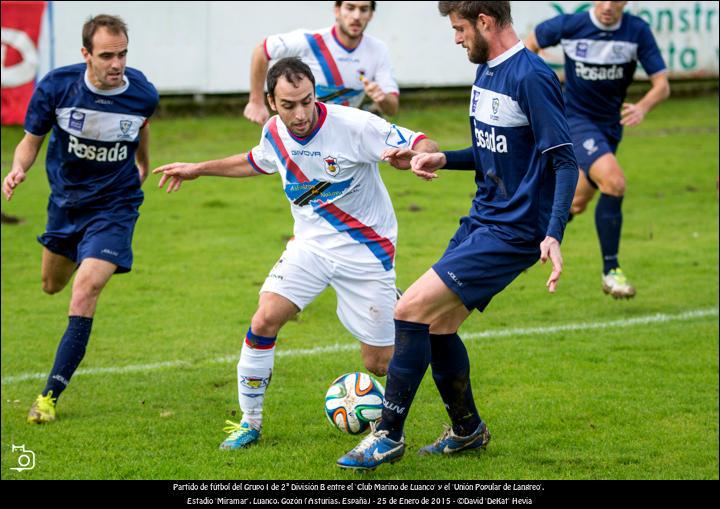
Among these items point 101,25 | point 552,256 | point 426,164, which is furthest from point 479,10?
point 101,25

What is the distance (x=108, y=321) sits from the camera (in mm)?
10227

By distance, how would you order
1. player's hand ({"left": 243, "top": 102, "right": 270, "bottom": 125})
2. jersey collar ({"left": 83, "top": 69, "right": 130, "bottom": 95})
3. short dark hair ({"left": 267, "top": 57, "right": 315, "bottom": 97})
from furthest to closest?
player's hand ({"left": 243, "top": 102, "right": 270, "bottom": 125}) < jersey collar ({"left": 83, "top": 69, "right": 130, "bottom": 95}) < short dark hair ({"left": 267, "top": 57, "right": 315, "bottom": 97})

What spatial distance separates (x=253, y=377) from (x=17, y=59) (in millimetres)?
11832

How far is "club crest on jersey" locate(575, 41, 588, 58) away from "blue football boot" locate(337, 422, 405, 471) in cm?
568

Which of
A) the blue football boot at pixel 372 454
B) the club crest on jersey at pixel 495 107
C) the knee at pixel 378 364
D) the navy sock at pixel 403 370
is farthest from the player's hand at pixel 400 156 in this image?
the blue football boot at pixel 372 454

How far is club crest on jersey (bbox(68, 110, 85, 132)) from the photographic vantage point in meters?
7.62

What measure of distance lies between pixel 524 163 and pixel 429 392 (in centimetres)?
245

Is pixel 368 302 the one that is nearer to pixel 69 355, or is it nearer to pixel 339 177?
pixel 339 177

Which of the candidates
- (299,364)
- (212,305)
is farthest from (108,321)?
(299,364)

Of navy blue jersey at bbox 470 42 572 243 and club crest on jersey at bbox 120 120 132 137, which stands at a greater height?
navy blue jersey at bbox 470 42 572 243

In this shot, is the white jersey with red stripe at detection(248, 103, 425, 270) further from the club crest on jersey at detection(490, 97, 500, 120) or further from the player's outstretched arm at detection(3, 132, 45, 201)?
the player's outstretched arm at detection(3, 132, 45, 201)

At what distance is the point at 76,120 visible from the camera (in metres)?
7.64

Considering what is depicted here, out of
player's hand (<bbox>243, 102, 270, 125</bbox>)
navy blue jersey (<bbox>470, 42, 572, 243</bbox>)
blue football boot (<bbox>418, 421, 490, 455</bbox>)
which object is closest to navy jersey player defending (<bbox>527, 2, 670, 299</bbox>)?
player's hand (<bbox>243, 102, 270, 125</bbox>)
